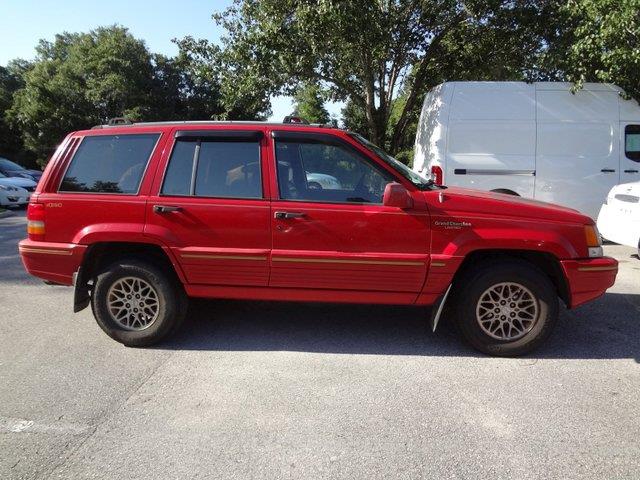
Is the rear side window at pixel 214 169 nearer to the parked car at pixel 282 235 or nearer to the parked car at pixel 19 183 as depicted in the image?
the parked car at pixel 282 235

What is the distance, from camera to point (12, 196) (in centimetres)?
1444

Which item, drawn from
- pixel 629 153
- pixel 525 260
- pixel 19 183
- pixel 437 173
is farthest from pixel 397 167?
pixel 19 183

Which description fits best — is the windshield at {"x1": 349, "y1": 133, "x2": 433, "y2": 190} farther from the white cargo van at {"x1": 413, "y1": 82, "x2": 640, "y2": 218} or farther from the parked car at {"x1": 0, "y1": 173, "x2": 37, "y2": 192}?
the parked car at {"x1": 0, "y1": 173, "x2": 37, "y2": 192}

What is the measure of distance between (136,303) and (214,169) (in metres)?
1.33

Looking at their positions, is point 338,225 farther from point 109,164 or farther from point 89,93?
point 89,93

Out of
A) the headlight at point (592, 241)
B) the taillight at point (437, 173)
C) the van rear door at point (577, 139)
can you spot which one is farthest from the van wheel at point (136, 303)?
the van rear door at point (577, 139)

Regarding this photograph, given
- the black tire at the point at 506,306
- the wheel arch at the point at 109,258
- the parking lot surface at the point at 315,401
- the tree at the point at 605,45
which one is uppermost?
the tree at the point at 605,45

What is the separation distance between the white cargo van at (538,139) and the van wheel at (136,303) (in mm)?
5655

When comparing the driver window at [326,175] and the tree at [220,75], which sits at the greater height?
the tree at [220,75]

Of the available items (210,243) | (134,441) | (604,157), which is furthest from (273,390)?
(604,157)

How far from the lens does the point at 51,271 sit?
441 centimetres

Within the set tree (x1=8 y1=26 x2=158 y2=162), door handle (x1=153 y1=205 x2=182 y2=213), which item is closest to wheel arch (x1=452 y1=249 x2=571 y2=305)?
door handle (x1=153 y1=205 x2=182 y2=213)

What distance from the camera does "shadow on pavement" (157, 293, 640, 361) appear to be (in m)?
4.36

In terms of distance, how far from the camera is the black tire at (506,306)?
4.09m
